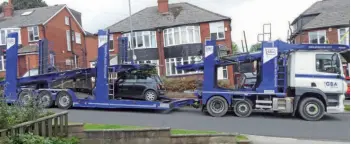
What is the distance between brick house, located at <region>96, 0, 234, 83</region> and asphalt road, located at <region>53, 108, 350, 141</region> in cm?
1859

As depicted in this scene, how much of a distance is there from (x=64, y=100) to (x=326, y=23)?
2973 cm

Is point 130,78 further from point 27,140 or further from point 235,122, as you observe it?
point 27,140

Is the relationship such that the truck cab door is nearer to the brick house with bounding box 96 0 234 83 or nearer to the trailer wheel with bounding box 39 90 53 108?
the trailer wheel with bounding box 39 90 53 108

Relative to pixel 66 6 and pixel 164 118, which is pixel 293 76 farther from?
pixel 66 6

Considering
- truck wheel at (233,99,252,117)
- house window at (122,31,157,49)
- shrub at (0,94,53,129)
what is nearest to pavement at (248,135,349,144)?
truck wheel at (233,99,252,117)

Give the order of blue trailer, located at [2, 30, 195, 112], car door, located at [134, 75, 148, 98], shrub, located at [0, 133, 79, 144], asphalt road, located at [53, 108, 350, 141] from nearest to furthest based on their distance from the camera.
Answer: shrub, located at [0, 133, 79, 144], asphalt road, located at [53, 108, 350, 141], blue trailer, located at [2, 30, 195, 112], car door, located at [134, 75, 148, 98]

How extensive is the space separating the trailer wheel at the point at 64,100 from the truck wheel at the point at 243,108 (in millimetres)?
7103

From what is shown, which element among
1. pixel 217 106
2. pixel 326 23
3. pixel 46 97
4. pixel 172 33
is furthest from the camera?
pixel 326 23

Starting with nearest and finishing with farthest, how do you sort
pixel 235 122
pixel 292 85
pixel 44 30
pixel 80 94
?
pixel 235 122 < pixel 292 85 < pixel 80 94 < pixel 44 30

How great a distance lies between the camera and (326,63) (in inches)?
582

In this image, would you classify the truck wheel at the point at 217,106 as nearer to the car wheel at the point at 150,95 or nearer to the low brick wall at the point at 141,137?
the car wheel at the point at 150,95

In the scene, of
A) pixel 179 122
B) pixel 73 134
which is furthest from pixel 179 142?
pixel 179 122

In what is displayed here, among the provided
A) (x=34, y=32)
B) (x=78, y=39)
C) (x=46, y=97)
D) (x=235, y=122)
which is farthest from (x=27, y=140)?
Result: (x=78, y=39)

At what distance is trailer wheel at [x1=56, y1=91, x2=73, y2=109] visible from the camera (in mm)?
17109
